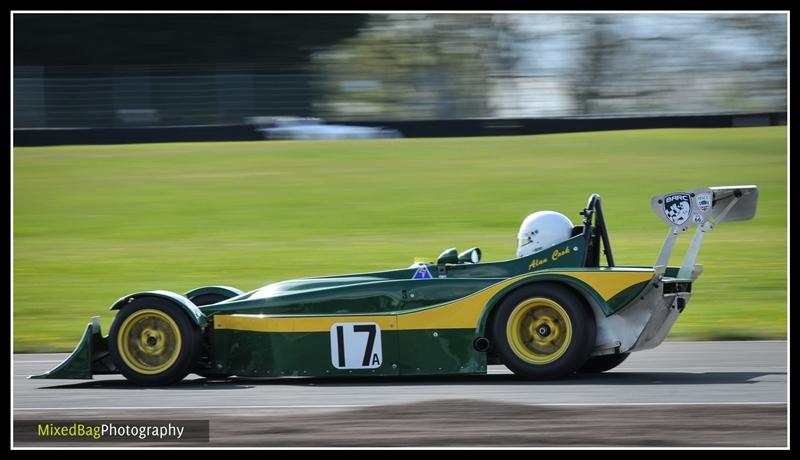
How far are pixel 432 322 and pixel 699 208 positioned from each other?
229 centimetres

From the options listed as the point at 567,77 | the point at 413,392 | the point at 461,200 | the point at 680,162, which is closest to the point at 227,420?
the point at 413,392

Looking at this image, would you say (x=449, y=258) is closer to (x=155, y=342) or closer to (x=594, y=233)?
(x=594, y=233)

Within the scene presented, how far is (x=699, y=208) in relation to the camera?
28.7 feet

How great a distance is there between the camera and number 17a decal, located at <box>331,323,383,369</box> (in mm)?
8523

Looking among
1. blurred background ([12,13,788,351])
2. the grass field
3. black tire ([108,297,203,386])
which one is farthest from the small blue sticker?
blurred background ([12,13,788,351])

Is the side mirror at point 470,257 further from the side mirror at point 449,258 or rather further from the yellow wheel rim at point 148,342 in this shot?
the yellow wheel rim at point 148,342

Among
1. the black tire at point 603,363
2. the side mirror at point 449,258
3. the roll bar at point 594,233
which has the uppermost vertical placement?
the roll bar at point 594,233

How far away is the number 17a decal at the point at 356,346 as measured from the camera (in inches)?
336

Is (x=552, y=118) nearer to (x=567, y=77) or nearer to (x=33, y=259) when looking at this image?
(x=567, y=77)

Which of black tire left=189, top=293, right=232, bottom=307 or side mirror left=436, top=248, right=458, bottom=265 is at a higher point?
side mirror left=436, top=248, right=458, bottom=265

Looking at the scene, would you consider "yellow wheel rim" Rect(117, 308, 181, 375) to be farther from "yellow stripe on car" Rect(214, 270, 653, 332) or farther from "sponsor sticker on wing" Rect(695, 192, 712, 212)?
"sponsor sticker on wing" Rect(695, 192, 712, 212)

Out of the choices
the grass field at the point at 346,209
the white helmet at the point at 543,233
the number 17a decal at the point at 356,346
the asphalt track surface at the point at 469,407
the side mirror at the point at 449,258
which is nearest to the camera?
the asphalt track surface at the point at 469,407

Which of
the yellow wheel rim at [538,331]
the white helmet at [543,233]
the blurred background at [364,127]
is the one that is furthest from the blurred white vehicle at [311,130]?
the yellow wheel rim at [538,331]

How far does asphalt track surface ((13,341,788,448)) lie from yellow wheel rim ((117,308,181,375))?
0.21 meters
